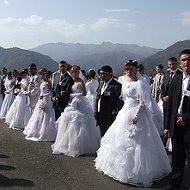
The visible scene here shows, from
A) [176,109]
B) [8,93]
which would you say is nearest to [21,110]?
[8,93]

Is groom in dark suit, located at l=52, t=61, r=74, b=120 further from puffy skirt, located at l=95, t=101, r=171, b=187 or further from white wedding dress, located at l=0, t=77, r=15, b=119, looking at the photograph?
white wedding dress, located at l=0, t=77, r=15, b=119

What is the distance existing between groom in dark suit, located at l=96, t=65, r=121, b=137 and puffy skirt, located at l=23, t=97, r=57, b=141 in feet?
9.90

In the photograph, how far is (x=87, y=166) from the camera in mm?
8164

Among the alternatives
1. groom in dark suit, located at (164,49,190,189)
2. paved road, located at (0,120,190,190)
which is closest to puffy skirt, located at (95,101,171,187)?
paved road, located at (0,120,190,190)

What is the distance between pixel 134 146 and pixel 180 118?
4.56ft

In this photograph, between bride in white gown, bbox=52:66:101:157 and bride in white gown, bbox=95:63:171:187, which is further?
bride in white gown, bbox=52:66:101:157

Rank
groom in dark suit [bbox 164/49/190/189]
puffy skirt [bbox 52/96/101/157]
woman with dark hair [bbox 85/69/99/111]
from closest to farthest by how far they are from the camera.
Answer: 1. groom in dark suit [bbox 164/49/190/189]
2. puffy skirt [bbox 52/96/101/157]
3. woman with dark hair [bbox 85/69/99/111]

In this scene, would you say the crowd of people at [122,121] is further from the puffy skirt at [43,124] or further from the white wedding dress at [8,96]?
the white wedding dress at [8,96]

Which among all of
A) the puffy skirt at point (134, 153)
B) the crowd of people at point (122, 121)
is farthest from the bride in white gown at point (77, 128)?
the puffy skirt at point (134, 153)

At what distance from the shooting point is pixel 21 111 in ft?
46.8

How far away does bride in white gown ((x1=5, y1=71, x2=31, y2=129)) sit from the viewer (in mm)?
14016

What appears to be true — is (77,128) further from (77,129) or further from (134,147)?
(134,147)

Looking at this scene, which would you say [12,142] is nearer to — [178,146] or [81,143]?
[81,143]

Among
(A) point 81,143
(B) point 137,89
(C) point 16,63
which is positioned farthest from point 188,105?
(C) point 16,63
